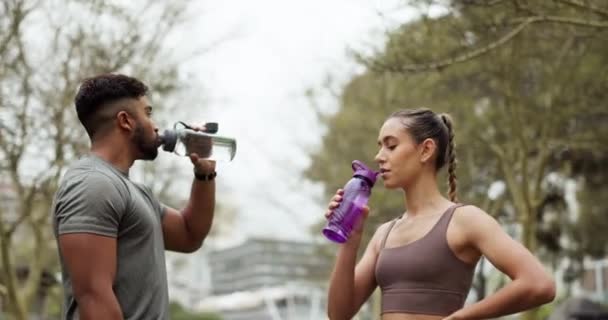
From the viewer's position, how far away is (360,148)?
1920 centimetres

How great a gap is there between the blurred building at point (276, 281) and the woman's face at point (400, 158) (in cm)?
2404

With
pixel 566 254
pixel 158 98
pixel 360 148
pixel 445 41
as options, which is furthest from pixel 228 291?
pixel 445 41

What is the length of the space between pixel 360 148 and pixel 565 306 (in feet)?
22.8

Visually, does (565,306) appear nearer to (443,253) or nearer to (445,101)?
(445,101)

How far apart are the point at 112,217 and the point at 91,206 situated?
0.25 ft

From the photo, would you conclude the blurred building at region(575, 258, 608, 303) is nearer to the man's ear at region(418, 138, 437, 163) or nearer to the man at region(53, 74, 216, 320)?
the man's ear at region(418, 138, 437, 163)

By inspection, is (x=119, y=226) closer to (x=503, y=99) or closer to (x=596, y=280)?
(x=503, y=99)

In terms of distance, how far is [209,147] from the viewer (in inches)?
134

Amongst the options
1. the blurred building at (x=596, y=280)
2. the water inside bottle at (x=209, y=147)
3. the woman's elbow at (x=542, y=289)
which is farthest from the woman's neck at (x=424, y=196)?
the blurred building at (x=596, y=280)

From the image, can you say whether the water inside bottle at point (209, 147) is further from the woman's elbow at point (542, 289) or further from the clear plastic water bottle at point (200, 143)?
the woman's elbow at point (542, 289)

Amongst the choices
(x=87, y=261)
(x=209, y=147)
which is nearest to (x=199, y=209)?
(x=209, y=147)

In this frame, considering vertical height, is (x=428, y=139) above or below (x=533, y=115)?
below

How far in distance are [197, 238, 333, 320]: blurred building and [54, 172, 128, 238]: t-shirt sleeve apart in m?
24.2

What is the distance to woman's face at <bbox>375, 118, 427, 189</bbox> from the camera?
315 cm
